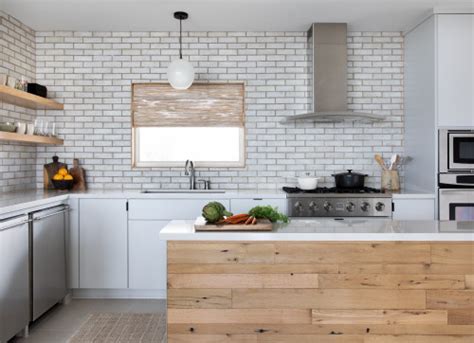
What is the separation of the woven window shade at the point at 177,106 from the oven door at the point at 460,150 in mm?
2316

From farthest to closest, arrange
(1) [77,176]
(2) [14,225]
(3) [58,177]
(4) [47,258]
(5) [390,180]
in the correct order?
1. (1) [77,176]
2. (5) [390,180]
3. (3) [58,177]
4. (4) [47,258]
5. (2) [14,225]

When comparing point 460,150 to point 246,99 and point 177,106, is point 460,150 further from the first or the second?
point 177,106

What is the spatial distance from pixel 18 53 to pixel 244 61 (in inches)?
96.1

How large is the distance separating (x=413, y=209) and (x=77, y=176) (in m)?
3.60

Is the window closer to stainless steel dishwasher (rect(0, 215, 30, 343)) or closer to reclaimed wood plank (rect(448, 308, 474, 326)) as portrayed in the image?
stainless steel dishwasher (rect(0, 215, 30, 343))

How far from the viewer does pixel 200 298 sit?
2322 millimetres

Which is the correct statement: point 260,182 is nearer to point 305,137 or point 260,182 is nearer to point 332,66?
point 305,137

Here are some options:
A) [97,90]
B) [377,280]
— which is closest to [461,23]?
[377,280]

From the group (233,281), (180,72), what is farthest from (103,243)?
(233,281)

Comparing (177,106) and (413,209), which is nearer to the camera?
(413,209)

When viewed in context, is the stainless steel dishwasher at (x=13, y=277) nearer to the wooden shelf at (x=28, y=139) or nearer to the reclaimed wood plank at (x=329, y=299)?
the wooden shelf at (x=28, y=139)

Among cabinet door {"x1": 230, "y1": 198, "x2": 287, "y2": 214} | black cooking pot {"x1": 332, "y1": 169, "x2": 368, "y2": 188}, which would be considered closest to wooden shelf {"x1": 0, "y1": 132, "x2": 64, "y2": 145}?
cabinet door {"x1": 230, "y1": 198, "x2": 287, "y2": 214}

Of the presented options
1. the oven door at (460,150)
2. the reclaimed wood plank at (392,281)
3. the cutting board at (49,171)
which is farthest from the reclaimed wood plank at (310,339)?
the cutting board at (49,171)

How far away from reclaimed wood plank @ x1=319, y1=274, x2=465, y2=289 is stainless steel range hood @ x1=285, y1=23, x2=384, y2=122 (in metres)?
2.48
